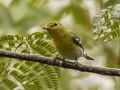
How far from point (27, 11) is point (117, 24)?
180cm

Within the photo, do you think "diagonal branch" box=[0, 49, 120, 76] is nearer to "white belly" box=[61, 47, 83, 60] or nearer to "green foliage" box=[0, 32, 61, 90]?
"green foliage" box=[0, 32, 61, 90]

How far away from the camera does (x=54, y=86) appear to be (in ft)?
6.83

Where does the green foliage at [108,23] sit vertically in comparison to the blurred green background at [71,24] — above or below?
above

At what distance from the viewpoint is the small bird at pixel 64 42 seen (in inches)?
102

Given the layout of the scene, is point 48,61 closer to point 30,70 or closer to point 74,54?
point 30,70

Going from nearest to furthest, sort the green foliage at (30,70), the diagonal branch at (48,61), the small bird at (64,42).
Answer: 1. the diagonal branch at (48,61)
2. the green foliage at (30,70)
3. the small bird at (64,42)

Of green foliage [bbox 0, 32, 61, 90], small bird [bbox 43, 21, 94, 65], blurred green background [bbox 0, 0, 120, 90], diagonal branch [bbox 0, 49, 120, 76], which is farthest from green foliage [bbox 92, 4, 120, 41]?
blurred green background [bbox 0, 0, 120, 90]

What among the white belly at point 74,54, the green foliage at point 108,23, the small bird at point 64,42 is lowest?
the white belly at point 74,54

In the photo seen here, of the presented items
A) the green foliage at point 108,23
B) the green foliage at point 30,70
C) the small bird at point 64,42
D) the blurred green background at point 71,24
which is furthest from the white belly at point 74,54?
the green foliage at point 108,23

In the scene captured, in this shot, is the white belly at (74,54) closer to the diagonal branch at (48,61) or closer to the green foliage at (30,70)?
the green foliage at (30,70)

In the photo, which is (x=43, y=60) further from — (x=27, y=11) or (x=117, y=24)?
(x=27, y=11)

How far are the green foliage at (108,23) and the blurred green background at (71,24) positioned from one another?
1305mm

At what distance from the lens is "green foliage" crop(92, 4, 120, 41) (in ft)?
6.22

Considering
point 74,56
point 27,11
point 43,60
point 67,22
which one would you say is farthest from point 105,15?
point 67,22
